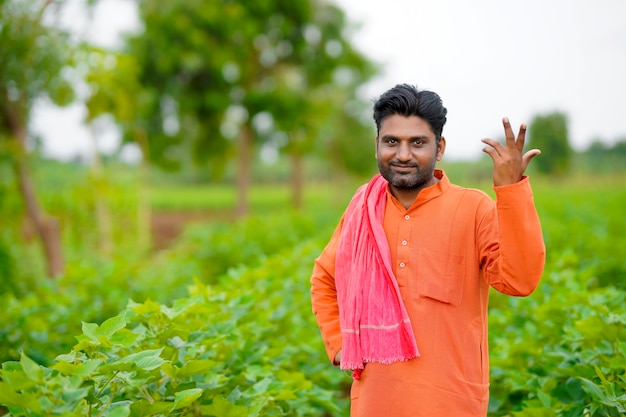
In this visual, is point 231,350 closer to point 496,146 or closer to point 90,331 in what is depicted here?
point 90,331

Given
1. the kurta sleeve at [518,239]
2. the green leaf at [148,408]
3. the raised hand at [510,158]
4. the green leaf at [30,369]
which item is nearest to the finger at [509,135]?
the raised hand at [510,158]

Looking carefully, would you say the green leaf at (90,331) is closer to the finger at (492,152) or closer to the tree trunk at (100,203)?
the finger at (492,152)

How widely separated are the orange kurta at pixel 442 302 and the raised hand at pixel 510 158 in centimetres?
19

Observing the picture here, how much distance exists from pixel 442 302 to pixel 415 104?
2.24 ft

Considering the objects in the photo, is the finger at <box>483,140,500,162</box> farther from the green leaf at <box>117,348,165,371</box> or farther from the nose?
the green leaf at <box>117,348,165,371</box>

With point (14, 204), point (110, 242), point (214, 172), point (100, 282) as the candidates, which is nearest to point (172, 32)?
point (214, 172)

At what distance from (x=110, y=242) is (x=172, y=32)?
325 inches

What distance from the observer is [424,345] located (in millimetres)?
2066

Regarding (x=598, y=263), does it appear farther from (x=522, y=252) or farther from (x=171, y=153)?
(x=171, y=153)

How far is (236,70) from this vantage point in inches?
746

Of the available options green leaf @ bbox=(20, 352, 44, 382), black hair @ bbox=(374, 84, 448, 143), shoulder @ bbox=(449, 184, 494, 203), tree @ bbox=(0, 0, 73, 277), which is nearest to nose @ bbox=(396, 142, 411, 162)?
black hair @ bbox=(374, 84, 448, 143)

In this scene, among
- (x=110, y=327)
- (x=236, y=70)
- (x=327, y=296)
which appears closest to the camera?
(x=110, y=327)

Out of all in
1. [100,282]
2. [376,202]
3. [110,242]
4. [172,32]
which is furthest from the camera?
[172,32]

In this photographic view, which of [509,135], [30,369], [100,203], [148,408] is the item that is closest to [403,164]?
[509,135]
